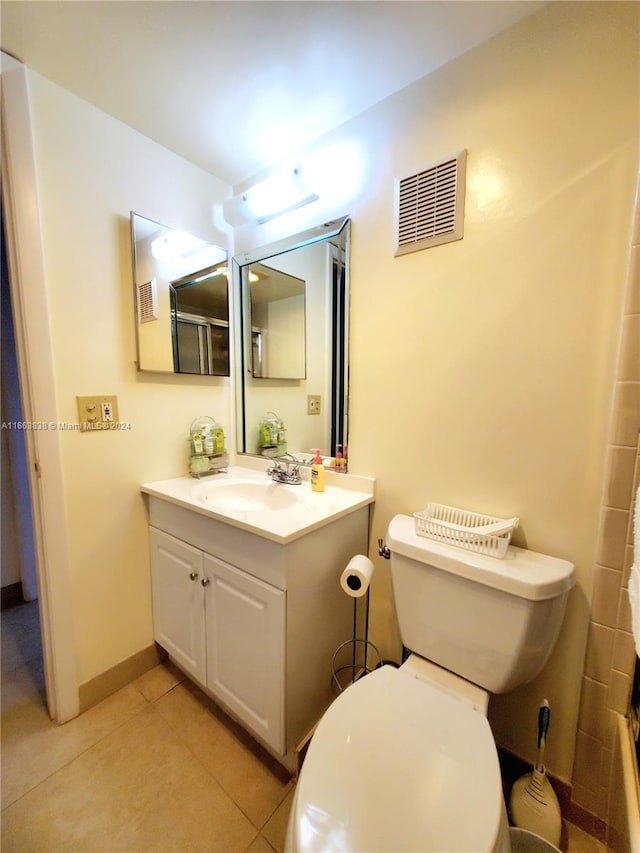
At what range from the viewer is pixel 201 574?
117 cm

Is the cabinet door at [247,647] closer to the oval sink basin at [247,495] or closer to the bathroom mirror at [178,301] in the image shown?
the oval sink basin at [247,495]

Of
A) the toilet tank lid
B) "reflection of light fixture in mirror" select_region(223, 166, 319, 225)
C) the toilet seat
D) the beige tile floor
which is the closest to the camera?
the toilet seat

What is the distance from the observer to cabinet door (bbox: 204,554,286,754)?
966 millimetres

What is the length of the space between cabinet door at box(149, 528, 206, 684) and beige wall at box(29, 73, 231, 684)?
76mm

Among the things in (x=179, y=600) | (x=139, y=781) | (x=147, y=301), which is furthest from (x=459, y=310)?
(x=139, y=781)

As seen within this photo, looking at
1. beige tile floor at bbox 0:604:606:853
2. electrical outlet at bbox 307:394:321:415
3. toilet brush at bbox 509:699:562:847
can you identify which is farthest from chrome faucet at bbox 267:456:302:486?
toilet brush at bbox 509:699:562:847

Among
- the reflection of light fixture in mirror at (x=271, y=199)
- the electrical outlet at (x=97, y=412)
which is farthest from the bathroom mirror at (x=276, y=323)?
the electrical outlet at (x=97, y=412)

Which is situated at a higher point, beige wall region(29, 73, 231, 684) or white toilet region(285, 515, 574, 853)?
beige wall region(29, 73, 231, 684)

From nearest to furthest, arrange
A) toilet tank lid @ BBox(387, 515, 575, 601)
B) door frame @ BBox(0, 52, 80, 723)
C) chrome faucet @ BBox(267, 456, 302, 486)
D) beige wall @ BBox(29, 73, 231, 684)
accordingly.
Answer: toilet tank lid @ BBox(387, 515, 575, 601) → door frame @ BBox(0, 52, 80, 723) → beige wall @ BBox(29, 73, 231, 684) → chrome faucet @ BBox(267, 456, 302, 486)

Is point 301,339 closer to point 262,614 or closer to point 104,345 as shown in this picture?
point 104,345

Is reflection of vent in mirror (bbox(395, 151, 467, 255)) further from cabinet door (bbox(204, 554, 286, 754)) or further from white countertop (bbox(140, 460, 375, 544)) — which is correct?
cabinet door (bbox(204, 554, 286, 754))

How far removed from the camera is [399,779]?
24.7 inches

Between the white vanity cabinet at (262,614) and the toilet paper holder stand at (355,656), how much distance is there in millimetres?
32

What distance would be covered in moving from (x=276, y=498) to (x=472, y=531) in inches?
30.5
